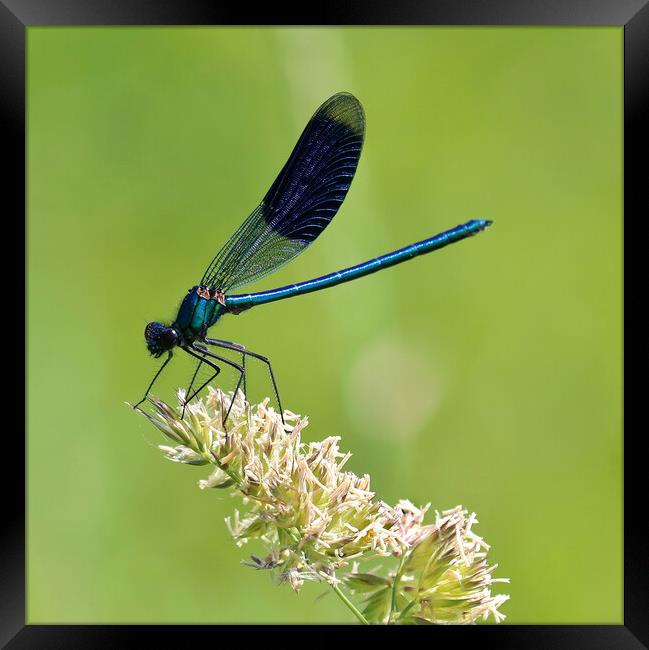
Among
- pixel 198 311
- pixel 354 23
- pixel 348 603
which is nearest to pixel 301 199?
pixel 198 311

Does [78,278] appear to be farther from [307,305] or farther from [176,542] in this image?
[176,542]

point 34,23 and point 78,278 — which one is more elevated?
point 34,23

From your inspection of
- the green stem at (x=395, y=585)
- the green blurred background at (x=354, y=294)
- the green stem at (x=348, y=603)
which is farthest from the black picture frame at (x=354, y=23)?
the green blurred background at (x=354, y=294)

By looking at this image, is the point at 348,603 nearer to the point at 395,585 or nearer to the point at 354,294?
the point at 395,585

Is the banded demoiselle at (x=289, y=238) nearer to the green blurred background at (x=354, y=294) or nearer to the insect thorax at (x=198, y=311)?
the insect thorax at (x=198, y=311)

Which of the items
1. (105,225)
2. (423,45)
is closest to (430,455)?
(105,225)

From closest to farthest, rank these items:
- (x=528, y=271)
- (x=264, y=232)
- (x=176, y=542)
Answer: (x=264, y=232)
(x=176, y=542)
(x=528, y=271)
